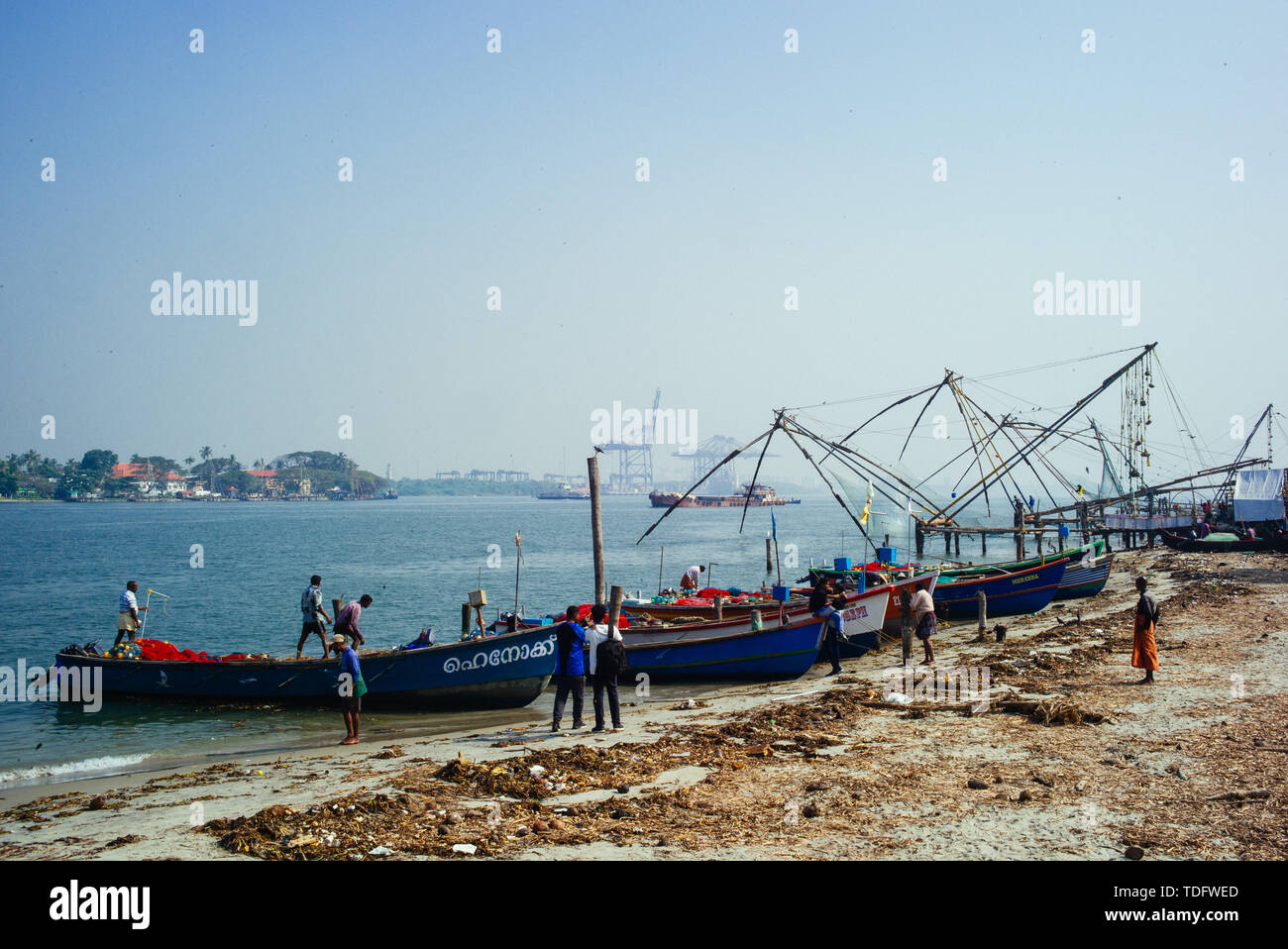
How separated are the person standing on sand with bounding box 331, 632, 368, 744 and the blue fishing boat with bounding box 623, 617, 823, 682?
20.9ft

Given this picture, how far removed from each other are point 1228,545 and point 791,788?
41386 mm

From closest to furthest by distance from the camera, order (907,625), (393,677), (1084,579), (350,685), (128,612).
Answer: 1. (350,685)
2. (393,677)
3. (907,625)
4. (128,612)
5. (1084,579)

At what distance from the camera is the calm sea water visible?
15188 mm

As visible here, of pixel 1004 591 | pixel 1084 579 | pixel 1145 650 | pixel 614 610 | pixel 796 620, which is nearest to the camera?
pixel 1145 650

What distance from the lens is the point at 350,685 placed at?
12664mm

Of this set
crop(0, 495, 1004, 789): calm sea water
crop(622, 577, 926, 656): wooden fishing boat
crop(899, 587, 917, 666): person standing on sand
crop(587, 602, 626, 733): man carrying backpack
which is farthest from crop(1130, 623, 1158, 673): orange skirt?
crop(0, 495, 1004, 789): calm sea water

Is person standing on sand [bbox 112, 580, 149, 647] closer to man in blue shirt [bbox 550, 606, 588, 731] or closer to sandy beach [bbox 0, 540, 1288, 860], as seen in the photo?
sandy beach [bbox 0, 540, 1288, 860]

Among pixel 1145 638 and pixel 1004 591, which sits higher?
pixel 1145 638

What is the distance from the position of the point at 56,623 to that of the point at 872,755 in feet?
109

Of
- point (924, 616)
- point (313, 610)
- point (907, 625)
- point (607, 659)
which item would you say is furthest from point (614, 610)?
point (313, 610)

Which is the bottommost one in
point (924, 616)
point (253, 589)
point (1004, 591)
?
point (253, 589)

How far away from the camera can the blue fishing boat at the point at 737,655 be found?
57.1 feet

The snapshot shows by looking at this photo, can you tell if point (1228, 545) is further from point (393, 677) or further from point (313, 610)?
point (313, 610)

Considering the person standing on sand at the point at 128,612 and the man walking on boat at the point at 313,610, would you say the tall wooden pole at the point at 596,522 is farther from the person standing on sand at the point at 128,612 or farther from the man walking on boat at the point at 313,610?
the person standing on sand at the point at 128,612
